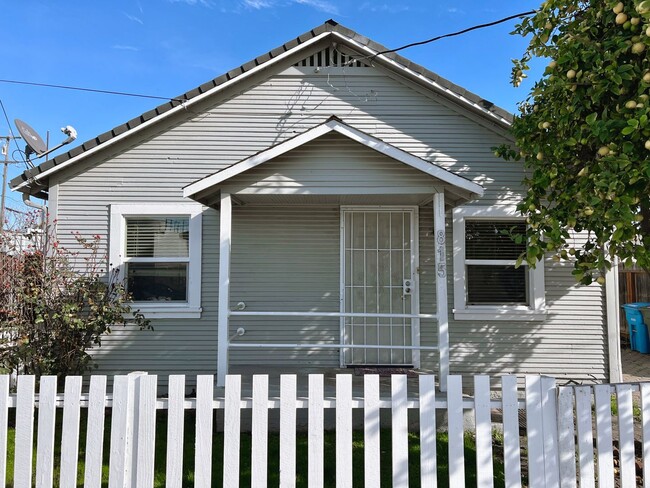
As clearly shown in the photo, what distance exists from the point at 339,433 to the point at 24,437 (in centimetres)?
225

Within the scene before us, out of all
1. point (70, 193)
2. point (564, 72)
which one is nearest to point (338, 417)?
point (564, 72)

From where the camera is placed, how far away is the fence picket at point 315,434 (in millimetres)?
3077

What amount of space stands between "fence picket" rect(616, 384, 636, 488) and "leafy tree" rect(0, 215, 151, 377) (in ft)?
18.3

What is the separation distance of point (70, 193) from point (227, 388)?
5.14 meters

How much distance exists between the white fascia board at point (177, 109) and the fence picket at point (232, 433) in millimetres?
4886

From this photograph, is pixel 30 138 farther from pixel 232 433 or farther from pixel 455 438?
pixel 455 438

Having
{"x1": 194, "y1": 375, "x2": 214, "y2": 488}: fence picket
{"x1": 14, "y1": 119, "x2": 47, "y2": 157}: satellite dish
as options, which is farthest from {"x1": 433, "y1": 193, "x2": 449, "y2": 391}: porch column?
{"x1": 14, "y1": 119, "x2": 47, "y2": 157}: satellite dish

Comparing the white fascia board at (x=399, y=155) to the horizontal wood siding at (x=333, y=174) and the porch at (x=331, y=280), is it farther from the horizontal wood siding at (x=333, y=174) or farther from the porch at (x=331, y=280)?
the porch at (x=331, y=280)

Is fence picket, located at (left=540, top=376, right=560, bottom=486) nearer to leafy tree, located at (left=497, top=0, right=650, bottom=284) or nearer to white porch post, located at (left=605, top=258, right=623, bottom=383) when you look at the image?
leafy tree, located at (left=497, top=0, right=650, bottom=284)

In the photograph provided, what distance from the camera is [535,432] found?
3.03 m

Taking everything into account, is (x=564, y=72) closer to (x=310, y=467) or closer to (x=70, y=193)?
(x=310, y=467)

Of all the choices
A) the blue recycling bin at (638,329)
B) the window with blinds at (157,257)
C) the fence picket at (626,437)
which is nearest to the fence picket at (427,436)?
the fence picket at (626,437)

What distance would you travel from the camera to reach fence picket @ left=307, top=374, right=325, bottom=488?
3.08m

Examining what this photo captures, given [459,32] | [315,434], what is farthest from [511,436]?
Answer: [459,32]
